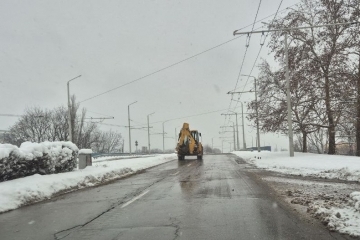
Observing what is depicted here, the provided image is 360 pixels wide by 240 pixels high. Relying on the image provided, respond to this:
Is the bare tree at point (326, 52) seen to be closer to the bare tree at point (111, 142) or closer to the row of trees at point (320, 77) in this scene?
the row of trees at point (320, 77)

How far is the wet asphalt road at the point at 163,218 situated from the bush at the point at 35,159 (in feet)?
8.54

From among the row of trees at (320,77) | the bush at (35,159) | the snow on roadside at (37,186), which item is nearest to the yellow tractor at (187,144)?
the row of trees at (320,77)

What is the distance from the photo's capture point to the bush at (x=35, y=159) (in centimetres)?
1116

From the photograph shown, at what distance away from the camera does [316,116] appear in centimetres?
2686

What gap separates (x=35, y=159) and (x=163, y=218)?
7864 millimetres

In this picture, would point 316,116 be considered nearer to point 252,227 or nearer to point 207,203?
point 207,203

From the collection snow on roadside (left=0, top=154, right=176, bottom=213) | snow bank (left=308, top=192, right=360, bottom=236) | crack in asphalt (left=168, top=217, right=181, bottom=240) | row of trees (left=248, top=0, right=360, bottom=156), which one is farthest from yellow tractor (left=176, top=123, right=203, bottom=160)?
crack in asphalt (left=168, top=217, right=181, bottom=240)

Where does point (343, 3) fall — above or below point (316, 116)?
above

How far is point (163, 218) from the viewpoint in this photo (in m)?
6.59

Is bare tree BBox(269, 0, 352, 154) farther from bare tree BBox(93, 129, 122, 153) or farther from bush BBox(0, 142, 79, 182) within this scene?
bare tree BBox(93, 129, 122, 153)

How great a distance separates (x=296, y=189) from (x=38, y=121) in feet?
229

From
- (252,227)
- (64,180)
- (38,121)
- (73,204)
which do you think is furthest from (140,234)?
(38,121)

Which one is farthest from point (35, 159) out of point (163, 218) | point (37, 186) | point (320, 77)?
point (320, 77)

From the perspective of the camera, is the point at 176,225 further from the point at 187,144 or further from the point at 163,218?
the point at 187,144
